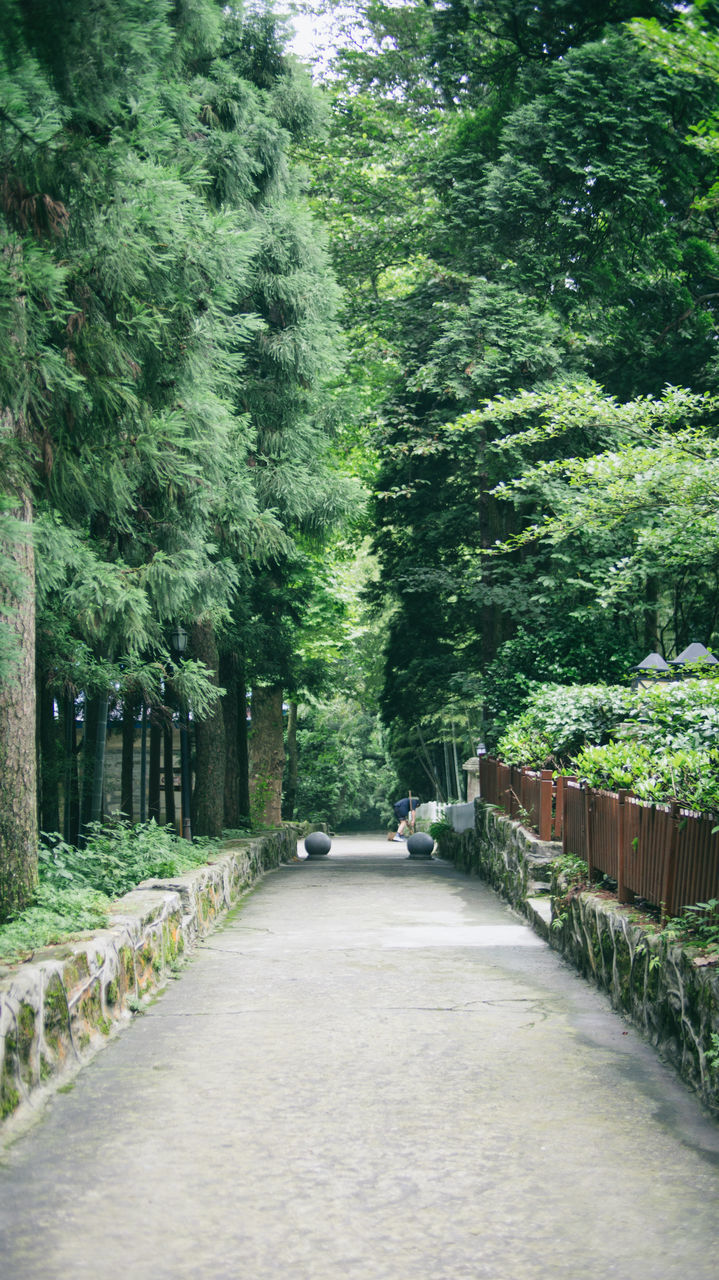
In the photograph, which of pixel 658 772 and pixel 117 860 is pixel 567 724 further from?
pixel 658 772

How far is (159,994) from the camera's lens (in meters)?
7.82

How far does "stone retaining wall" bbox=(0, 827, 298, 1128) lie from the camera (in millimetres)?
5051

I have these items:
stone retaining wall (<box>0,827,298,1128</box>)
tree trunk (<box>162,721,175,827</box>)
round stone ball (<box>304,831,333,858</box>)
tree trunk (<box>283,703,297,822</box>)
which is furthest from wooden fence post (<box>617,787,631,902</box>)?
tree trunk (<box>283,703,297,822</box>)

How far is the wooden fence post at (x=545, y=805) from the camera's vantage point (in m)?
12.4

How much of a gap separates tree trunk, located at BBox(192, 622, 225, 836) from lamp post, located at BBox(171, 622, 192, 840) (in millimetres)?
157

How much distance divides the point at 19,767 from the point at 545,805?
6.59 meters

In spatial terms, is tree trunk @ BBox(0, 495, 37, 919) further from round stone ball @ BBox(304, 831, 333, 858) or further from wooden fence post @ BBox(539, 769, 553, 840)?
round stone ball @ BBox(304, 831, 333, 858)

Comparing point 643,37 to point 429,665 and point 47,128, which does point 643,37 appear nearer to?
point 47,128

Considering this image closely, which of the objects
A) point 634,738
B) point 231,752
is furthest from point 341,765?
point 634,738

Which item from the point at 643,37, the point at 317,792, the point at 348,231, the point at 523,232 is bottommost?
the point at 317,792

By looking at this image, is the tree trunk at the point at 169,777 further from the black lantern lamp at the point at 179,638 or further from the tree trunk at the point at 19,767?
the tree trunk at the point at 19,767

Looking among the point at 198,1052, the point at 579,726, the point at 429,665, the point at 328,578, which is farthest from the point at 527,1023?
the point at 328,578

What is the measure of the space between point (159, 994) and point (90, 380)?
13.7 feet

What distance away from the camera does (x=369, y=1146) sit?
4.66 meters
